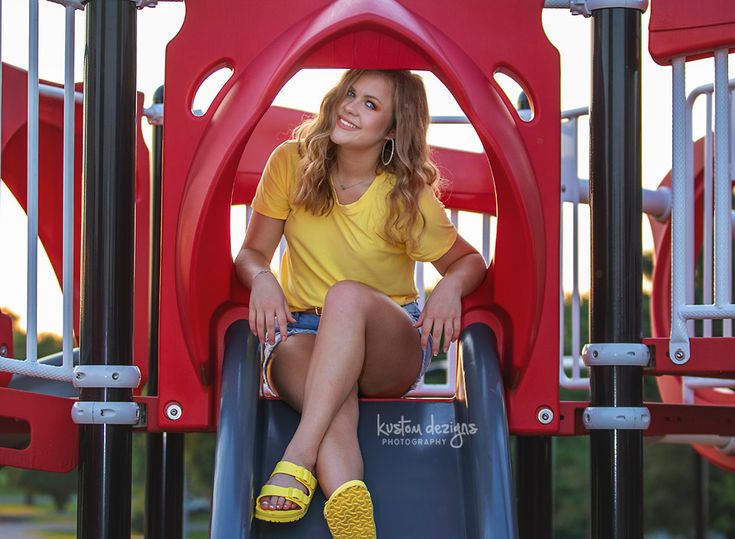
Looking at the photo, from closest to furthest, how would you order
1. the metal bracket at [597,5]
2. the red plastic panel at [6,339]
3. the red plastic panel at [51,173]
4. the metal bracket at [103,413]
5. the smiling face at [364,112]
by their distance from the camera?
the metal bracket at [103,413], the metal bracket at [597,5], the smiling face at [364,112], the red plastic panel at [6,339], the red plastic panel at [51,173]

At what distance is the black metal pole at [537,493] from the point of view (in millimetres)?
3717

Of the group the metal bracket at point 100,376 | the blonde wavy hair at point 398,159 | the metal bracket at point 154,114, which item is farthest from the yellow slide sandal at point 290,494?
the metal bracket at point 154,114

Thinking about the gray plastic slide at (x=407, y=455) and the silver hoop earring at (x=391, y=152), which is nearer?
the gray plastic slide at (x=407, y=455)

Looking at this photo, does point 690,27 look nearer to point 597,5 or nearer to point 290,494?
point 597,5

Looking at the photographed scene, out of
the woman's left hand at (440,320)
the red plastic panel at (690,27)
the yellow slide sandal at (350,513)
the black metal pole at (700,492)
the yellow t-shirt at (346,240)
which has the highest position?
the red plastic panel at (690,27)

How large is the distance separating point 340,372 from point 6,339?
1.18 metres

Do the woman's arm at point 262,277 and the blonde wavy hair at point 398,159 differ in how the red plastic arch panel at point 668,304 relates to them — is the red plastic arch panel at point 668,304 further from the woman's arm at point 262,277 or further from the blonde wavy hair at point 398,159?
the woman's arm at point 262,277

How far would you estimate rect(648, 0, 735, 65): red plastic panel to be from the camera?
8.58ft

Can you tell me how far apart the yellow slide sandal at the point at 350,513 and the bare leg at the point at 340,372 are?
66mm

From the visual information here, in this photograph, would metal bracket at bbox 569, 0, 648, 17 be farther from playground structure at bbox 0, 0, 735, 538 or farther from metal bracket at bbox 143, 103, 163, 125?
metal bracket at bbox 143, 103, 163, 125

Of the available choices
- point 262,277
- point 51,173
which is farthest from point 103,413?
point 51,173

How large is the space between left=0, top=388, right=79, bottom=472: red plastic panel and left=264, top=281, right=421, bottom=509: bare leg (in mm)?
511

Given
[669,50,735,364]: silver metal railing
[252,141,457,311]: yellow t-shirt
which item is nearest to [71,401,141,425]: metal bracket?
[252,141,457,311]: yellow t-shirt

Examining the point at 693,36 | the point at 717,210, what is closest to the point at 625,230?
the point at 717,210
